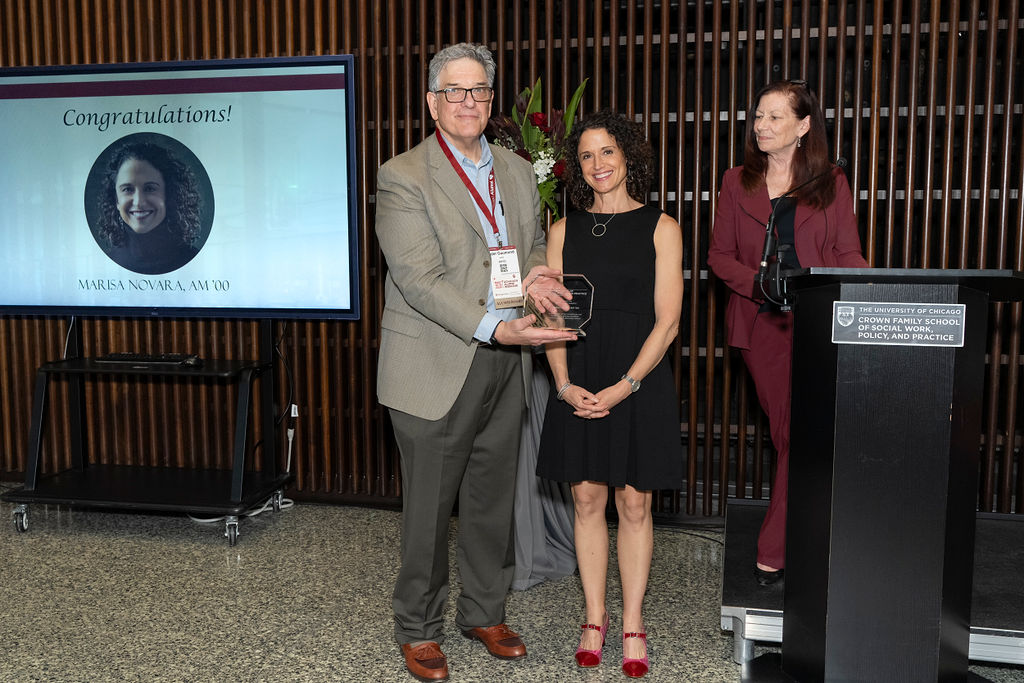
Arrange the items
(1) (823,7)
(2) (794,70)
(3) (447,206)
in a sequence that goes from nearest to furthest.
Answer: (3) (447,206)
(1) (823,7)
(2) (794,70)

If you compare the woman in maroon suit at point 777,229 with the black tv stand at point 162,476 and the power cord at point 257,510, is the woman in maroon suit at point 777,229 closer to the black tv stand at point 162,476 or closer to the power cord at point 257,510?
the black tv stand at point 162,476

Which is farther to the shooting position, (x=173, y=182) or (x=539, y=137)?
(x=173, y=182)

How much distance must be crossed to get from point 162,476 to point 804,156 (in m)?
3.47

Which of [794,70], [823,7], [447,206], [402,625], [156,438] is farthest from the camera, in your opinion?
[794,70]

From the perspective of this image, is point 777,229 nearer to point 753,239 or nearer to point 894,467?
point 753,239

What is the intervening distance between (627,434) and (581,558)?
1.49ft

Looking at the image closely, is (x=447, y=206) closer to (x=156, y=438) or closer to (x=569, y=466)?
(x=569, y=466)

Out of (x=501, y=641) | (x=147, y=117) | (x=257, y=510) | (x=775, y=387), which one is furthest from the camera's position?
(x=257, y=510)

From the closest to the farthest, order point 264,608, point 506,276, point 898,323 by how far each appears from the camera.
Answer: point 898,323
point 506,276
point 264,608

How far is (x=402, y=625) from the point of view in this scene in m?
2.82

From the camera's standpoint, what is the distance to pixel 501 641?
290 centimetres

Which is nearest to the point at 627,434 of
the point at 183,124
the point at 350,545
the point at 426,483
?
the point at 426,483

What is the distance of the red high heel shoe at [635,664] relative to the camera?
273 centimetres

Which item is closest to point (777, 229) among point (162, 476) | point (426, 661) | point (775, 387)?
point (775, 387)
